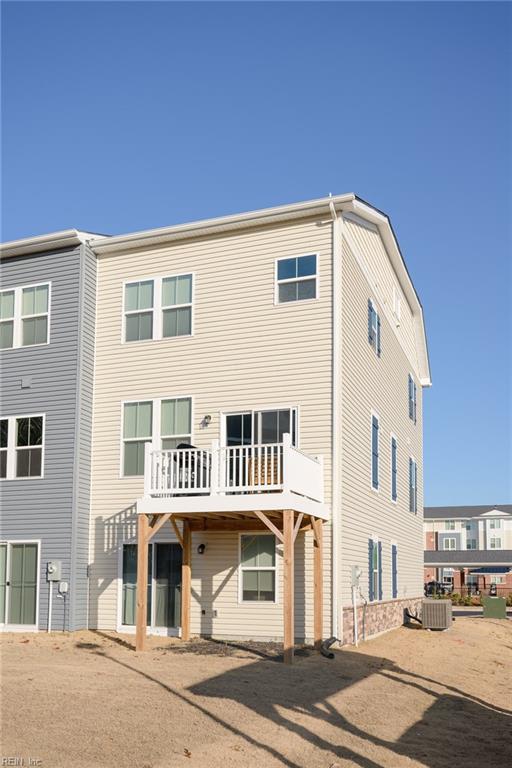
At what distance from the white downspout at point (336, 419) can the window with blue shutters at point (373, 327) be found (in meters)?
3.33

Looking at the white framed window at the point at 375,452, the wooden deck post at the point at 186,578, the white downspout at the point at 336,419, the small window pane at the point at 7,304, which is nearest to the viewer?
the white downspout at the point at 336,419

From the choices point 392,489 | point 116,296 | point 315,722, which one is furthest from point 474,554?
point 315,722

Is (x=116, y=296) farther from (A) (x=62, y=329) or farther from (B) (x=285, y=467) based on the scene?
(B) (x=285, y=467)

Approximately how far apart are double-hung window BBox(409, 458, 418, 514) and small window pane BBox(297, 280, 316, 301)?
38.0 feet

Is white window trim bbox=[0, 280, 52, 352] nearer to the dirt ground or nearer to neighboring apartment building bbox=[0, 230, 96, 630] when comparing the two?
neighboring apartment building bbox=[0, 230, 96, 630]

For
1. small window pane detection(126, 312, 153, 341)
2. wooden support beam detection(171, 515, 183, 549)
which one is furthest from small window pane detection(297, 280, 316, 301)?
wooden support beam detection(171, 515, 183, 549)

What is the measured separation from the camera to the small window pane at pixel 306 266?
742 inches

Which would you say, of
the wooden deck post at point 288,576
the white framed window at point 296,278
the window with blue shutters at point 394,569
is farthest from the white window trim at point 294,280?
the window with blue shutters at point 394,569

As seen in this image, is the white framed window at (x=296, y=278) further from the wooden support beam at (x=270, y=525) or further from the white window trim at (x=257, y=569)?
the wooden support beam at (x=270, y=525)

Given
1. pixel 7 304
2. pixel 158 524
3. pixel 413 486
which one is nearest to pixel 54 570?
pixel 158 524

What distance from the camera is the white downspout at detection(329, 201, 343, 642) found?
17391 mm

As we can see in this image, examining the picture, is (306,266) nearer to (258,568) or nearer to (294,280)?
(294,280)

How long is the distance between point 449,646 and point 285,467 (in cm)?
756

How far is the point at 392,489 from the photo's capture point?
2492cm
